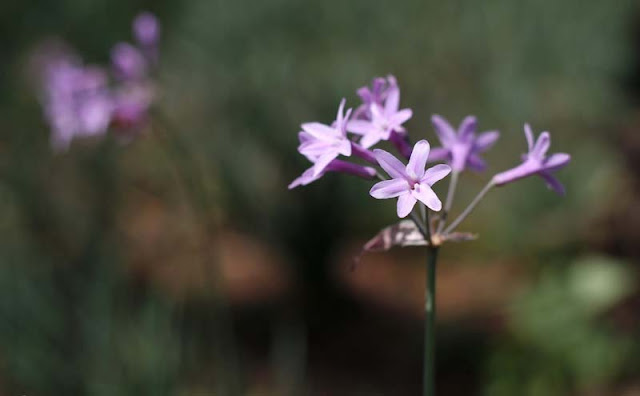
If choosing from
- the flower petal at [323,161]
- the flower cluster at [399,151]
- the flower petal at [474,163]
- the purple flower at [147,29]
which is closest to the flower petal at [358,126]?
the flower cluster at [399,151]

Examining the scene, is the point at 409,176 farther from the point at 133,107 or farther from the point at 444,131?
the point at 133,107

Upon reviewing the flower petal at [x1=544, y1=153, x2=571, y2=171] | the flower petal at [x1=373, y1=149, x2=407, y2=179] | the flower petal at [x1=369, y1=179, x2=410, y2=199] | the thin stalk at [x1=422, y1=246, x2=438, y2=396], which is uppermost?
the flower petal at [x1=544, y1=153, x2=571, y2=171]

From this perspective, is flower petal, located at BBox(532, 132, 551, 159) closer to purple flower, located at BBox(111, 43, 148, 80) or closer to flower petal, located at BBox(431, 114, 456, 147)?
flower petal, located at BBox(431, 114, 456, 147)

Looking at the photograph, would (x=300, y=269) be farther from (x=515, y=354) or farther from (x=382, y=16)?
(x=382, y=16)

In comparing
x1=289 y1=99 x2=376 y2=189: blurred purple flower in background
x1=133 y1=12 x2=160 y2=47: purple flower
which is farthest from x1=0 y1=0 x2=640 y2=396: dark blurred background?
x1=133 y1=12 x2=160 y2=47: purple flower

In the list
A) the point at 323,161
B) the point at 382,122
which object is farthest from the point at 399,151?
the point at 323,161

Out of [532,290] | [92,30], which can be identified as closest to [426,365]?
[532,290]

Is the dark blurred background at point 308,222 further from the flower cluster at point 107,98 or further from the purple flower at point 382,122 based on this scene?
the flower cluster at point 107,98
